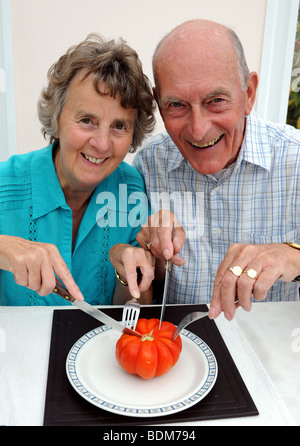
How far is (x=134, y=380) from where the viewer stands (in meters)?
0.98

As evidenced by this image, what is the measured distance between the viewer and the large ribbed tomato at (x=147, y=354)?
37.0 inches

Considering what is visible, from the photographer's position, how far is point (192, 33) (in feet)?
4.39

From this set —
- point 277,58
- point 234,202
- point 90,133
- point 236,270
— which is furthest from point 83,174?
point 277,58

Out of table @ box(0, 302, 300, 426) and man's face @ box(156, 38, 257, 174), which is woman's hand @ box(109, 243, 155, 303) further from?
man's face @ box(156, 38, 257, 174)

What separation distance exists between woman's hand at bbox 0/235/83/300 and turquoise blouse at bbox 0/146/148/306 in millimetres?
369

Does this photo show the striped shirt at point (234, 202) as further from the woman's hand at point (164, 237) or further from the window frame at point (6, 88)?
the window frame at point (6, 88)

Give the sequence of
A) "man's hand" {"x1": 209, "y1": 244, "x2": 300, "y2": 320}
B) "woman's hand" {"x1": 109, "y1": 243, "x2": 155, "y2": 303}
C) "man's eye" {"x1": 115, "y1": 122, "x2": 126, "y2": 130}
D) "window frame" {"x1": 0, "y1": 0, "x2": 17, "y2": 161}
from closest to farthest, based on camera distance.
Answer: "man's hand" {"x1": 209, "y1": 244, "x2": 300, "y2": 320}, "woman's hand" {"x1": 109, "y1": 243, "x2": 155, "y2": 303}, "man's eye" {"x1": 115, "y1": 122, "x2": 126, "y2": 130}, "window frame" {"x1": 0, "y1": 0, "x2": 17, "y2": 161}

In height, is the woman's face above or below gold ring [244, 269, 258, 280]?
above

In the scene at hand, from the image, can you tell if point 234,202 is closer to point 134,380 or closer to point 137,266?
point 137,266

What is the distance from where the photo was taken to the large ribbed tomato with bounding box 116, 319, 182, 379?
940 millimetres

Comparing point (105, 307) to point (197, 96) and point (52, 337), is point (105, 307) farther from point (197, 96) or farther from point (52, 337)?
point (197, 96)

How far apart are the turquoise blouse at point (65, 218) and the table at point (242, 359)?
0.95 feet

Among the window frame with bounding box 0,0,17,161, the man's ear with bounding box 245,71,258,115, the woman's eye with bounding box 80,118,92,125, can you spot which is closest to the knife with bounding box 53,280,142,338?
the woman's eye with bounding box 80,118,92,125

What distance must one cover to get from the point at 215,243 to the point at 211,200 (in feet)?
0.55
